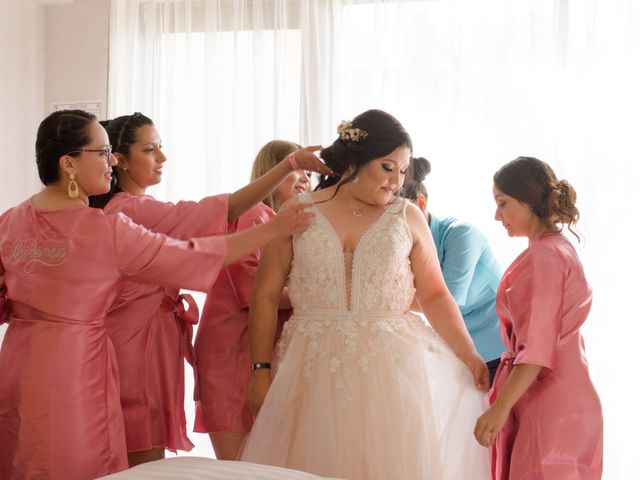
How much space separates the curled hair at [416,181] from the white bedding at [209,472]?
4.62 ft

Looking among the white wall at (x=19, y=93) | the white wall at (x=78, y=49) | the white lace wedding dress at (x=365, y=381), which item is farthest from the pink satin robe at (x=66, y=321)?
the white wall at (x=78, y=49)

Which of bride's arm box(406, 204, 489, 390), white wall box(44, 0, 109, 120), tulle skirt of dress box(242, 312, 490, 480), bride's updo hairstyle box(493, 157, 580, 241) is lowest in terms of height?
tulle skirt of dress box(242, 312, 490, 480)

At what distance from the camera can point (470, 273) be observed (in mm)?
2838

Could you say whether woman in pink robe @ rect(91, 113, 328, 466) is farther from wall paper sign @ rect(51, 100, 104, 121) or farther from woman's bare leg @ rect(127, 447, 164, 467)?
wall paper sign @ rect(51, 100, 104, 121)

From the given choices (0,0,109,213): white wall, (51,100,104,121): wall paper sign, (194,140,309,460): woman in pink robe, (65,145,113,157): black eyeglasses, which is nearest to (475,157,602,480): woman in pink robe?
(194,140,309,460): woman in pink robe

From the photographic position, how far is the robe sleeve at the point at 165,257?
2.07 m

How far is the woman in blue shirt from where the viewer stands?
2.83 m

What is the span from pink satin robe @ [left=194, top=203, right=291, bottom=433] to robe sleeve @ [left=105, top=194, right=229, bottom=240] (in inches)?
7.2

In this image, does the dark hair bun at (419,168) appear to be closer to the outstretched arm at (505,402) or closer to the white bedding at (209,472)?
the outstretched arm at (505,402)

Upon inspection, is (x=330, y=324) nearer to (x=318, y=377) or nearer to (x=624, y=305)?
(x=318, y=377)

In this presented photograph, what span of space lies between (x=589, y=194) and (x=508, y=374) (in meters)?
1.53

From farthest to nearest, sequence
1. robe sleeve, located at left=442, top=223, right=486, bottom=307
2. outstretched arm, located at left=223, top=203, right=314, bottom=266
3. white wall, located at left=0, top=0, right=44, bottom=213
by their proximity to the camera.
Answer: white wall, located at left=0, top=0, right=44, bottom=213, robe sleeve, located at left=442, top=223, right=486, bottom=307, outstretched arm, located at left=223, top=203, right=314, bottom=266

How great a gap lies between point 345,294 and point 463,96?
170cm

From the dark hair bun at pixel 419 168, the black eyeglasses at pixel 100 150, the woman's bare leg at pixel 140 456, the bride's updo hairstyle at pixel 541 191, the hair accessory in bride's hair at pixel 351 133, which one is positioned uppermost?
the hair accessory in bride's hair at pixel 351 133
